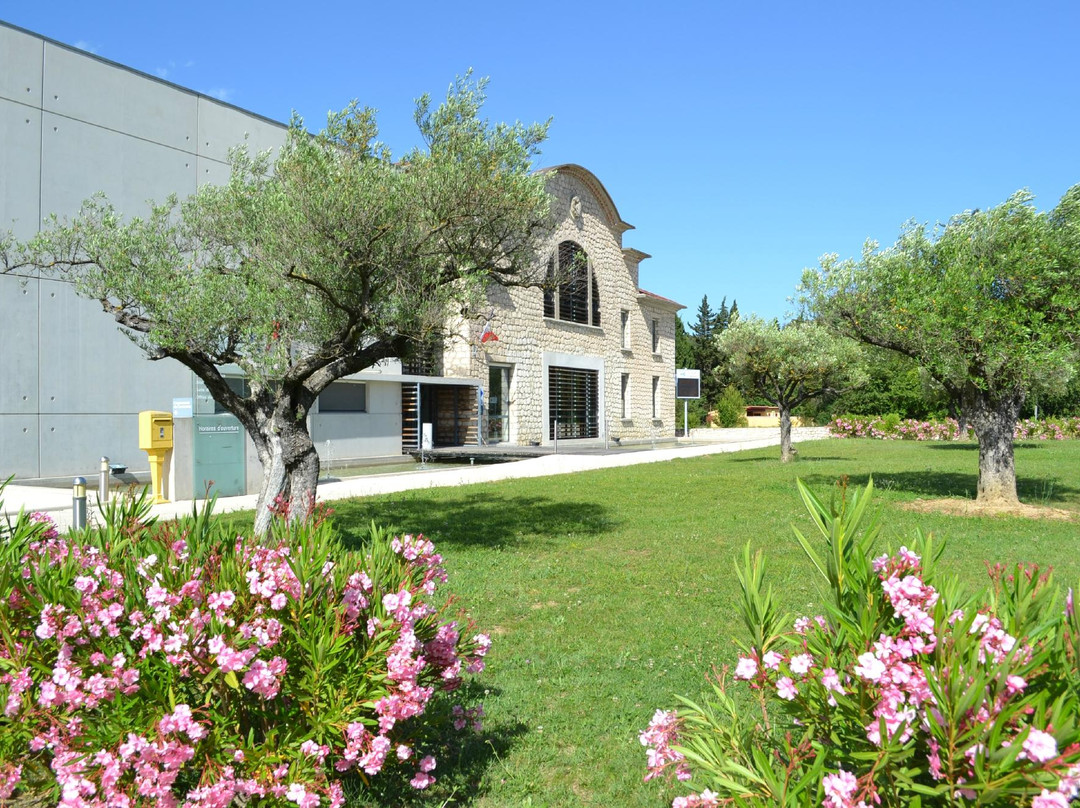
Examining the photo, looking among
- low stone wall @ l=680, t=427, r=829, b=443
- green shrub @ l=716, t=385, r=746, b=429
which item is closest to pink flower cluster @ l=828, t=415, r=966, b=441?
low stone wall @ l=680, t=427, r=829, b=443

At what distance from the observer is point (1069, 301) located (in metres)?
11.1

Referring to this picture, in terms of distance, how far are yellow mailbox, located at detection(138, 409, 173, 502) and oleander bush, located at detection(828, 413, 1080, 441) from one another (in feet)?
107

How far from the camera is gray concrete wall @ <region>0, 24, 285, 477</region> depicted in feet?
49.9

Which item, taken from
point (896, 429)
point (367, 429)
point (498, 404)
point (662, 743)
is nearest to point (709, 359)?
point (896, 429)

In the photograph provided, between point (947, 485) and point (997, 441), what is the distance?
12.1 ft

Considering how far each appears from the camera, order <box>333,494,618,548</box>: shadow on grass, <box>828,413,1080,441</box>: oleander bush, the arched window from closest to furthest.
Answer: <box>333,494,618,548</box>: shadow on grass < the arched window < <box>828,413,1080,441</box>: oleander bush

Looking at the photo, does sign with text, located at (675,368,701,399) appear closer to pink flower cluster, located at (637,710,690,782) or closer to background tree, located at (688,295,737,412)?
background tree, located at (688,295,737,412)

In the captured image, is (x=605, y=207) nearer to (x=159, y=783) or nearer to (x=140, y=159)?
(x=140, y=159)

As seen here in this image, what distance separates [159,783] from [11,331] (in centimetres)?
1590

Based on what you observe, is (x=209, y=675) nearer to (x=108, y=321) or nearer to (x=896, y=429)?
(x=108, y=321)

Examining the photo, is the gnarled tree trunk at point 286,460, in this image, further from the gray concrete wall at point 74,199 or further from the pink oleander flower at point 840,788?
the gray concrete wall at point 74,199

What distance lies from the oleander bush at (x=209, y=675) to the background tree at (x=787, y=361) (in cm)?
1998

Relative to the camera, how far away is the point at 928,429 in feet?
122

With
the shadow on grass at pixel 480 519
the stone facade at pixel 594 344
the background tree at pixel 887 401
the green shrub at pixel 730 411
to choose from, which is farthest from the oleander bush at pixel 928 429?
the shadow on grass at pixel 480 519
